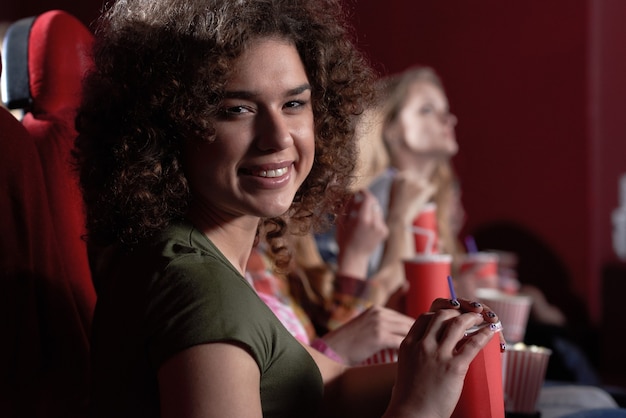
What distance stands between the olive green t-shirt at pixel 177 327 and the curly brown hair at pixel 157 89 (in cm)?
6

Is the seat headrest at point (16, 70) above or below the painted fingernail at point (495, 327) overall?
above

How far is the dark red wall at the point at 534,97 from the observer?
3.51 m

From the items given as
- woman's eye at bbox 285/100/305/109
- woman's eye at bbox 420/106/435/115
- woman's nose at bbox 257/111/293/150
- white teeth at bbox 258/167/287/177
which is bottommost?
woman's eye at bbox 420/106/435/115

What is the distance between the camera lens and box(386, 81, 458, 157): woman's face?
8.89 feet

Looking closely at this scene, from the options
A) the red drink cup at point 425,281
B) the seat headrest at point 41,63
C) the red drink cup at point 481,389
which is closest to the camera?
the red drink cup at point 481,389

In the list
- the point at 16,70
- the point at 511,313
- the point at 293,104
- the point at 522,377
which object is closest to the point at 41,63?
the point at 16,70

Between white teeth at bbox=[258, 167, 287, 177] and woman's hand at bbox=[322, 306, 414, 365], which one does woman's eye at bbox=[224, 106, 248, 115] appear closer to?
white teeth at bbox=[258, 167, 287, 177]

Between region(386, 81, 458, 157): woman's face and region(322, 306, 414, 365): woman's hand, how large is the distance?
1.50 m

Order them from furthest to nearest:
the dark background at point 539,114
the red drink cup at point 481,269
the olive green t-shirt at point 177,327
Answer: the dark background at point 539,114 → the red drink cup at point 481,269 → the olive green t-shirt at point 177,327

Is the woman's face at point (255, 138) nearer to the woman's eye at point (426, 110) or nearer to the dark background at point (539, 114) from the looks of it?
the woman's eye at point (426, 110)

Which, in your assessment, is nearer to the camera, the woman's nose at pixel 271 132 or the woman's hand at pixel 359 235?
the woman's nose at pixel 271 132

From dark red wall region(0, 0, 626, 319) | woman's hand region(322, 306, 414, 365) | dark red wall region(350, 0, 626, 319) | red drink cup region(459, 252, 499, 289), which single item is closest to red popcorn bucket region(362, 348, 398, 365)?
woman's hand region(322, 306, 414, 365)

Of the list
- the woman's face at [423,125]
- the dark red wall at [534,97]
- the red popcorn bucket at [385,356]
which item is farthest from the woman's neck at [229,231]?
→ the dark red wall at [534,97]

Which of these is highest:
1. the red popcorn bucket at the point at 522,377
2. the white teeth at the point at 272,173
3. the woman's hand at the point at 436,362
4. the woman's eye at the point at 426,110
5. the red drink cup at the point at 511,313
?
the white teeth at the point at 272,173
